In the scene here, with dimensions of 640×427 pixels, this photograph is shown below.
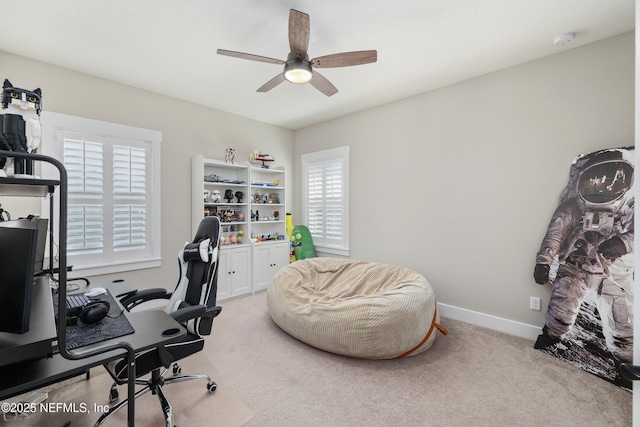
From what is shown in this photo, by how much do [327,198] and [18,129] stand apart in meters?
3.86

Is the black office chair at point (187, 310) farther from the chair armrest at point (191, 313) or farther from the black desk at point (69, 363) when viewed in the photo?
the black desk at point (69, 363)

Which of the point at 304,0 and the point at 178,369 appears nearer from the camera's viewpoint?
the point at 304,0

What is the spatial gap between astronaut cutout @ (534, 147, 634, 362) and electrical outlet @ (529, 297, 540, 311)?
0.60ft

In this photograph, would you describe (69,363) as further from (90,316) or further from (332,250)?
(332,250)

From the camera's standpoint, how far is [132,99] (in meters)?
3.39

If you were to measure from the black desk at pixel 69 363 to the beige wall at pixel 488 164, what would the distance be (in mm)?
3026

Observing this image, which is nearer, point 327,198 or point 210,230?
point 210,230

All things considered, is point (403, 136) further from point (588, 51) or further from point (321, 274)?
point (321, 274)

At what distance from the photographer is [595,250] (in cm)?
231

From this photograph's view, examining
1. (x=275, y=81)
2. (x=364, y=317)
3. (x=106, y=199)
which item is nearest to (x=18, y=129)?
(x=275, y=81)

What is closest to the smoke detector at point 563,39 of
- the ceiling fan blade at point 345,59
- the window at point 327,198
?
the ceiling fan blade at point 345,59

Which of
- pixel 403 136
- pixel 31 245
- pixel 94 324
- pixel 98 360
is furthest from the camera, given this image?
pixel 403 136

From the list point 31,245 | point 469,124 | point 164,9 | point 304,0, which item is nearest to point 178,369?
point 31,245

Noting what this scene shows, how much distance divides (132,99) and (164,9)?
173 centimetres
